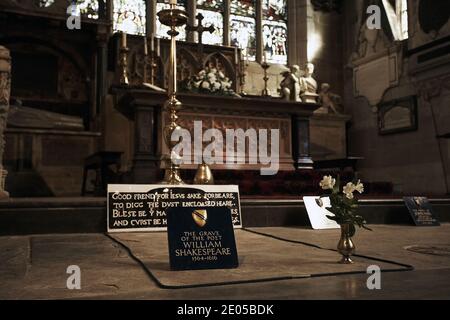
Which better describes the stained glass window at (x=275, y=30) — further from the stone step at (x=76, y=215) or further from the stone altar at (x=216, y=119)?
the stone step at (x=76, y=215)

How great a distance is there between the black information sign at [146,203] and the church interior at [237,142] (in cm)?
7

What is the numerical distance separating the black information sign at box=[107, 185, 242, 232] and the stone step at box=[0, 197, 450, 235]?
0.25m

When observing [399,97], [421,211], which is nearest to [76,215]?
[421,211]

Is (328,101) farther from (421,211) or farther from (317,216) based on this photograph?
(317,216)

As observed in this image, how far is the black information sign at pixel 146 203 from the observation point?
4258mm

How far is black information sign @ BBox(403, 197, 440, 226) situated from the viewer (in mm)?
5273

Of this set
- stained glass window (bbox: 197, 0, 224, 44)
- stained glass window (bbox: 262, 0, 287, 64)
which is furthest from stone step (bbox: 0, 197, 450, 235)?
stained glass window (bbox: 262, 0, 287, 64)

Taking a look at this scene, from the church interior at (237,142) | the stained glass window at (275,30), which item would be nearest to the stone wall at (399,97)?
the church interior at (237,142)

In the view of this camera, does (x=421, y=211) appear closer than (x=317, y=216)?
No

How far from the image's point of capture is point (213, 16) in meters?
13.1

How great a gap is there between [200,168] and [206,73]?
309 cm

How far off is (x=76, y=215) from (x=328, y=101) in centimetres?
940

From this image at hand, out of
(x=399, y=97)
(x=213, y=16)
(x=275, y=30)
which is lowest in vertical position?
(x=399, y=97)
